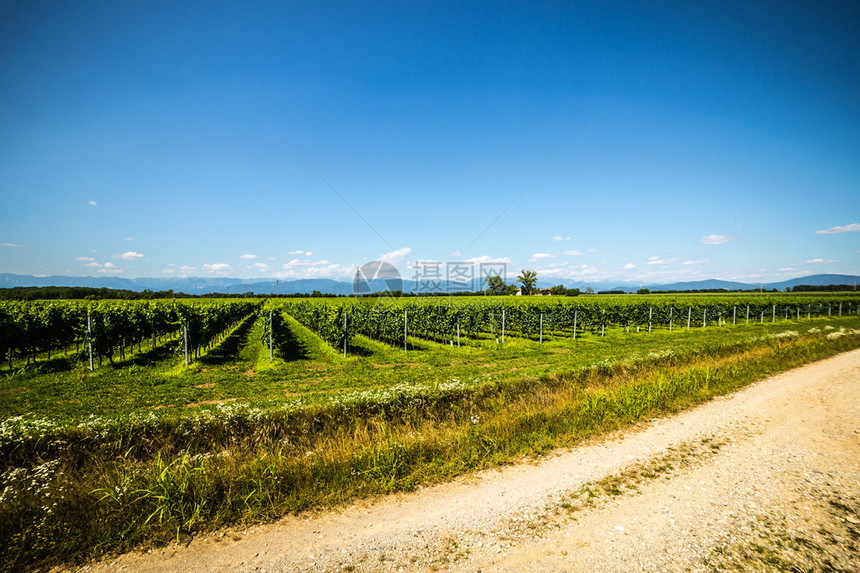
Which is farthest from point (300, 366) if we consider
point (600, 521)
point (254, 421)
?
point (600, 521)

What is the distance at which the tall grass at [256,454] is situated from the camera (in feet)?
13.3

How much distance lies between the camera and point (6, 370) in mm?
14039

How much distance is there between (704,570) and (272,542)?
4.61 metres

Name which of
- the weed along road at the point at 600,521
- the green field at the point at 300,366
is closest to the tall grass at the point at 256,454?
the weed along road at the point at 600,521

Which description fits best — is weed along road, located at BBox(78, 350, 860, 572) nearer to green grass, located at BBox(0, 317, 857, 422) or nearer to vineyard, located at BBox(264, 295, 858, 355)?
green grass, located at BBox(0, 317, 857, 422)

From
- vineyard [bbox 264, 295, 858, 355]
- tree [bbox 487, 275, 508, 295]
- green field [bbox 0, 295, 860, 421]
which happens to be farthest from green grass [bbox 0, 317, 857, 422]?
tree [bbox 487, 275, 508, 295]

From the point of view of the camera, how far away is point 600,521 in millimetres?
4125

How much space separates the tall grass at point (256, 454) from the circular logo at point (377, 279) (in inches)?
1000

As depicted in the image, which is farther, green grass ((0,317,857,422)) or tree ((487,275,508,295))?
tree ((487,275,508,295))

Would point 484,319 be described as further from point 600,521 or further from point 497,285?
point 497,285

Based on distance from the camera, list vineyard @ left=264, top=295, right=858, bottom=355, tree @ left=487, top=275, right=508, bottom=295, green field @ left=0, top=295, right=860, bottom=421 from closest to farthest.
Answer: green field @ left=0, top=295, right=860, bottom=421 < vineyard @ left=264, top=295, right=858, bottom=355 < tree @ left=487, top=275, right=508, bottom=295

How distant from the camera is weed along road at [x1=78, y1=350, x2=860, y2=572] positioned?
11.6ft

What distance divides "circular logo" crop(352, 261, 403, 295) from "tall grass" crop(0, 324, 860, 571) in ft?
83.3

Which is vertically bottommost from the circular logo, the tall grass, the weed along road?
the weed along road
